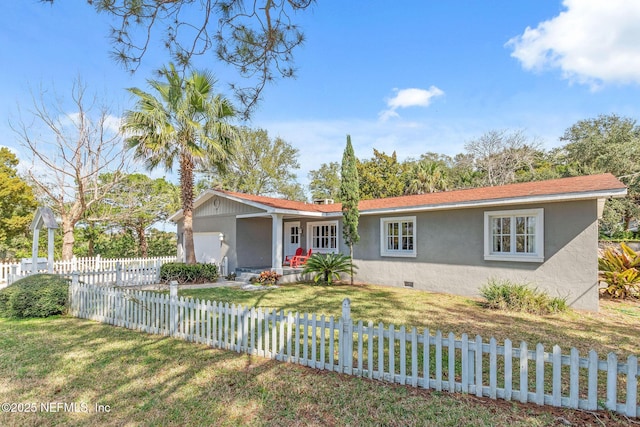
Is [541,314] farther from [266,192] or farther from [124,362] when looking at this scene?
[266,192]

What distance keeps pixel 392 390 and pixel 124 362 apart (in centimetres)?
358

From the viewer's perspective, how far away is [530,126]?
2748 centimetres

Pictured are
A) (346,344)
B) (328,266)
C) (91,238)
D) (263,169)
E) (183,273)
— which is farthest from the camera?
(263,169)

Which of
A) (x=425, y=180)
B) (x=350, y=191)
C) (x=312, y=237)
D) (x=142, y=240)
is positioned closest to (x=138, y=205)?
(x=142, y=240)

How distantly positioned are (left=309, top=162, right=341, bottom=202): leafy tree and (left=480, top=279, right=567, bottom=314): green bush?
28329mm

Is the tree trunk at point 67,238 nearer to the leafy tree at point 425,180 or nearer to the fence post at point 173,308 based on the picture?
the fence post at point 173,308

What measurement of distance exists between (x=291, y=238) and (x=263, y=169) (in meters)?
17.1

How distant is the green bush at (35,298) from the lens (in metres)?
6.97

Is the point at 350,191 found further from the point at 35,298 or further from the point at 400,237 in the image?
the point at 35,298

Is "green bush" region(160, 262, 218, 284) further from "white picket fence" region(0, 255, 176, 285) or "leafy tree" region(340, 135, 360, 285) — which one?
"leafy tree" region(340, 135, 360, 285)

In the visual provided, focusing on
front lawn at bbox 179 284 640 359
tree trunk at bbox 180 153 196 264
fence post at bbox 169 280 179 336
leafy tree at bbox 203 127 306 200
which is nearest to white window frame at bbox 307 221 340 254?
front lawn at bbox 179 284 640 359

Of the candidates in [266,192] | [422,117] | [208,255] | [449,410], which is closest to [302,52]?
[449,410]

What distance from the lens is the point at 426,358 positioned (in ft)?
12.0

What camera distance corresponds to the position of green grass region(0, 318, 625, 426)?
3090mm
